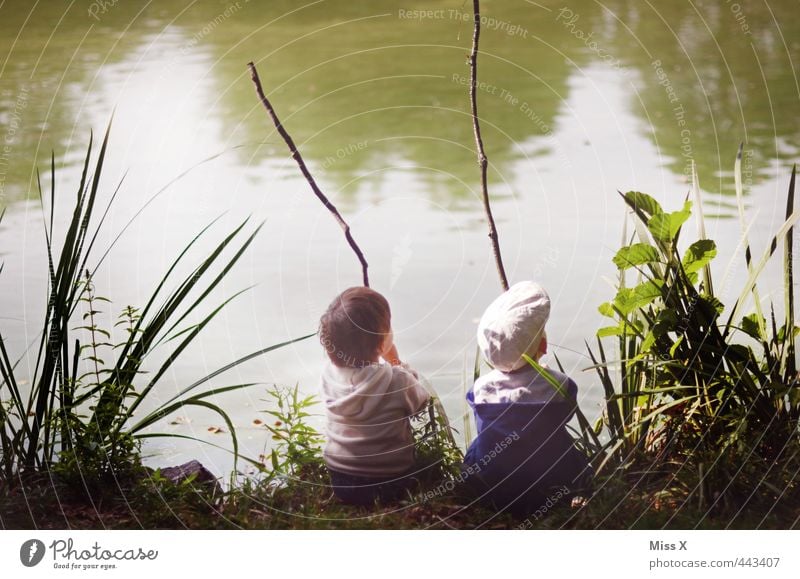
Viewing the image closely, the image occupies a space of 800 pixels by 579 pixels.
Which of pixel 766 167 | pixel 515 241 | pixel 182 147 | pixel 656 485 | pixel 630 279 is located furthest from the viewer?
pixel 182 147

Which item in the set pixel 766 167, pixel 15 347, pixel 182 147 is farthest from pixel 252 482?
pixel 766 167

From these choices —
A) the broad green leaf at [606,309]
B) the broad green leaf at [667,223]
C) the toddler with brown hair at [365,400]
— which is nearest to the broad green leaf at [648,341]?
the broad green leaf at [606,309]

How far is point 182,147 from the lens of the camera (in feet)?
13.3

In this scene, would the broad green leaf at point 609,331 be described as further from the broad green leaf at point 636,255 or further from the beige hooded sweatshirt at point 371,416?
the beige hooded sweatshirt at point 371,416

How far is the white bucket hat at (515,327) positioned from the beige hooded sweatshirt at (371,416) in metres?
0.21

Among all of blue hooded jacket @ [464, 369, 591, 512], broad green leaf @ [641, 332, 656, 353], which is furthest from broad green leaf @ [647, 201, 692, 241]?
blue hooded jacket @ [464, 369, 591, 512]

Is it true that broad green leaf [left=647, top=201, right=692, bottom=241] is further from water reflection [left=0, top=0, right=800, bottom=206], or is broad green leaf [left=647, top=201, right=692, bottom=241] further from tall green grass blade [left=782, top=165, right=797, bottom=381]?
water reflection [left=0, top=0, right=800, bottom=206]

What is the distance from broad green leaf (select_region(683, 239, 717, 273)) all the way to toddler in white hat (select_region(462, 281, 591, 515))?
0.35 meters

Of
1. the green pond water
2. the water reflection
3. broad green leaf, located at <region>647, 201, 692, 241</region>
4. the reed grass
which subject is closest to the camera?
broad green leaf, located at <region>647, 201, 692, 241</region>

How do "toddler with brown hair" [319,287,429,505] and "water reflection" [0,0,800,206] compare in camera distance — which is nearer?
"toddler with brown hair" [319,287,429,505]

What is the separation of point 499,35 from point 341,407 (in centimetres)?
255

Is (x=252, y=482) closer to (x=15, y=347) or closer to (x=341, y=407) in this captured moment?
(x=341, y=407)

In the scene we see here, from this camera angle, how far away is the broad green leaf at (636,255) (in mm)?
2098

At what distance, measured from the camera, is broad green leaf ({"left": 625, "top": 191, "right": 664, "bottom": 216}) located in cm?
208
